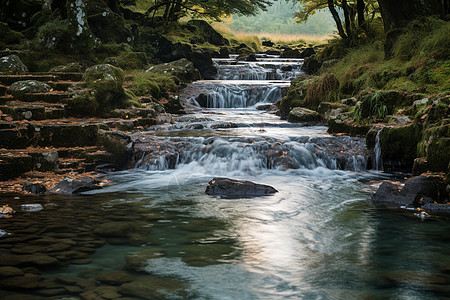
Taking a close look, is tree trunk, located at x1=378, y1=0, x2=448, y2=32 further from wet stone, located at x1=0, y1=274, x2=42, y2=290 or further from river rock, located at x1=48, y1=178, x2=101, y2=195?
wet stone, located at x1=0, y1=274, x2=42, y2=290

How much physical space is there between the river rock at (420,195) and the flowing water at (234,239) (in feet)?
1.09

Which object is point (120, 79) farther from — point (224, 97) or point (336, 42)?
point (336, 42)

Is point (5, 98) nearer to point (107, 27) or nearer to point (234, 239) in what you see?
point (234, 239)

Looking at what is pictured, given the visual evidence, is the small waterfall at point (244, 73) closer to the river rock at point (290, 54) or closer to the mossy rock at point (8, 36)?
the river rock at point (290, 54)

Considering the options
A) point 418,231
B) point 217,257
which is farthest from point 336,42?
point 217,257

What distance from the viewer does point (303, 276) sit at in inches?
130

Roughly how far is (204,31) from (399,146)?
22475 mm

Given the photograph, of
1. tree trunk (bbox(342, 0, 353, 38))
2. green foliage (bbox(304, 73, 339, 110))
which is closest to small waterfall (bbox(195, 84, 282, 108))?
green foliage (bbox(304, 73, 339, 110))

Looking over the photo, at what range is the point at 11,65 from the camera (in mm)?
11266

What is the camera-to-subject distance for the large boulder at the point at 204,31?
1069 inches

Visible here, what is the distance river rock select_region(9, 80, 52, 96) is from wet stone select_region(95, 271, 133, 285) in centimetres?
716

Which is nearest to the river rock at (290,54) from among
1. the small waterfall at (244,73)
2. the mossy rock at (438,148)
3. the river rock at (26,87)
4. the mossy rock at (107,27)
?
the small waterfall at (244,73)

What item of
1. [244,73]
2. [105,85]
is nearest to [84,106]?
[105,85]

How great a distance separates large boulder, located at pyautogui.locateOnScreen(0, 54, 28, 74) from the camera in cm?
1097
